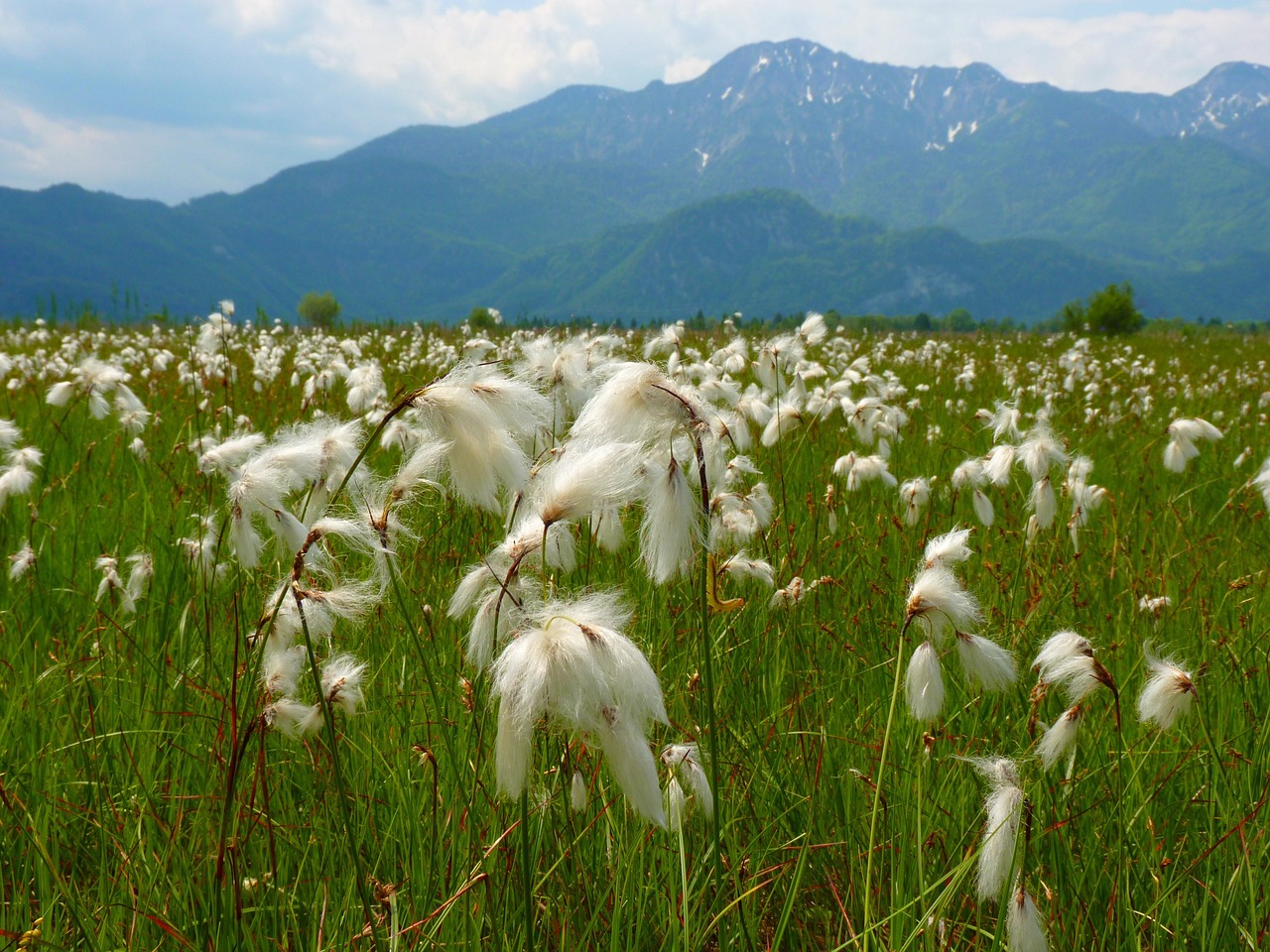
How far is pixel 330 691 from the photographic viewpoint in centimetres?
169

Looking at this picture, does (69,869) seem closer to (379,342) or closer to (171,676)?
(171,676)

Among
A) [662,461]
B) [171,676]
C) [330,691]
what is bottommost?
[171,676]

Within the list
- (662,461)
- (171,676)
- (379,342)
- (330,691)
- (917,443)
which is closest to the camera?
(662,461)

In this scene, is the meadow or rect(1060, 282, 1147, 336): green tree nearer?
the meadow

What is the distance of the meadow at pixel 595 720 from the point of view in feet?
4.42

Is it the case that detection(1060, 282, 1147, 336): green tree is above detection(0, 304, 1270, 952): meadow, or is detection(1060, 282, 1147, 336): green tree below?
above

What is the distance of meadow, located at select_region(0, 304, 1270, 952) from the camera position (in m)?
1.35

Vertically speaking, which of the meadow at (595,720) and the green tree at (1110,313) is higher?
the green tree at (1110,313)

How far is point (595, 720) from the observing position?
103 centimetres

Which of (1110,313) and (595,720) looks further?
(1110,313)

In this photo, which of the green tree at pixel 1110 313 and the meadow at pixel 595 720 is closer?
the meadow at pixel 595 720

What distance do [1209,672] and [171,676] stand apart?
328cm

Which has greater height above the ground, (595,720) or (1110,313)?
(1110,313)

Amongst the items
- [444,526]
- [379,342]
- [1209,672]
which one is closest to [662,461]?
[1209,672]
